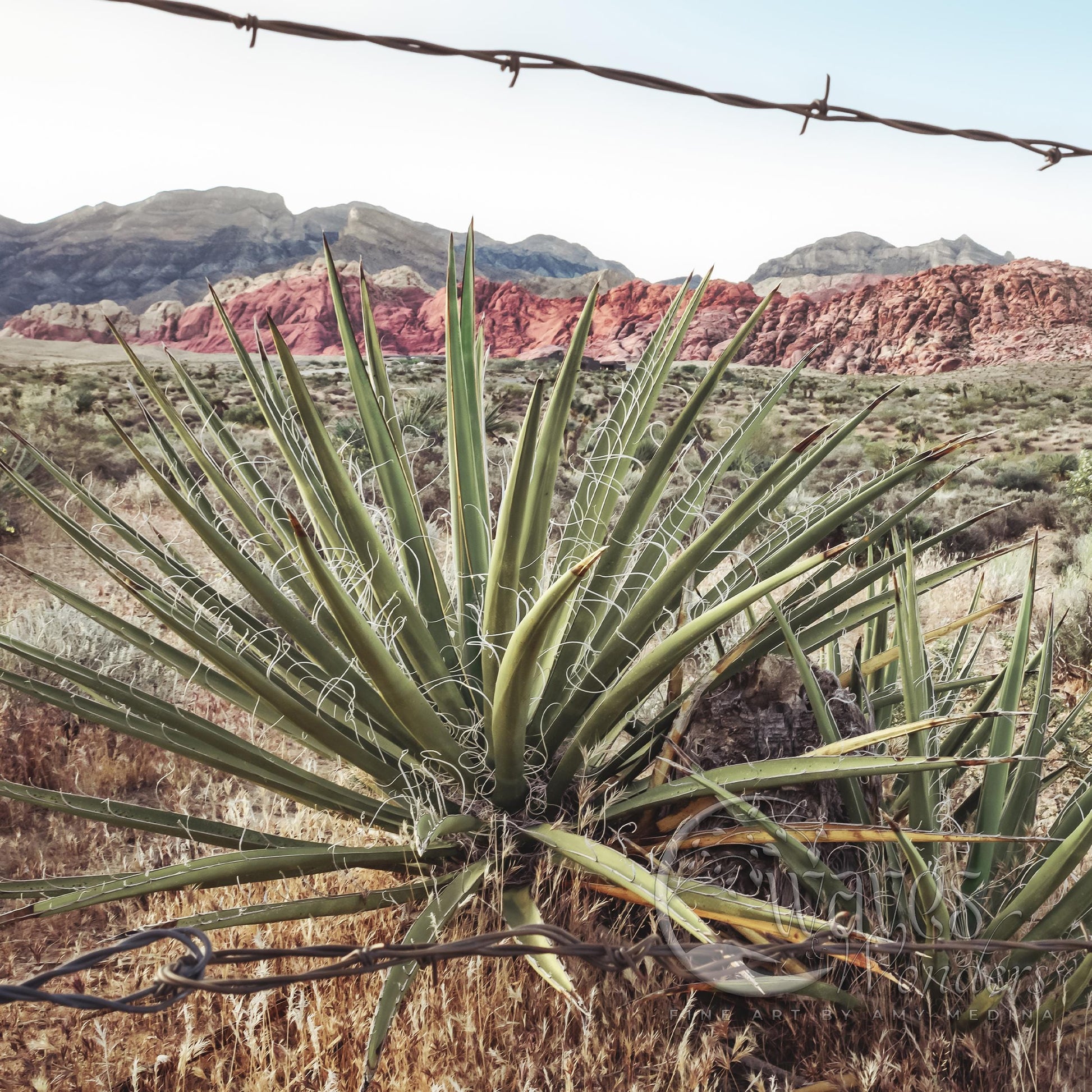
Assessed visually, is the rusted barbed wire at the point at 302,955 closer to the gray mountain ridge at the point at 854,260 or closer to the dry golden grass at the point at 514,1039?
the dry golden grass at the point at 514,1039

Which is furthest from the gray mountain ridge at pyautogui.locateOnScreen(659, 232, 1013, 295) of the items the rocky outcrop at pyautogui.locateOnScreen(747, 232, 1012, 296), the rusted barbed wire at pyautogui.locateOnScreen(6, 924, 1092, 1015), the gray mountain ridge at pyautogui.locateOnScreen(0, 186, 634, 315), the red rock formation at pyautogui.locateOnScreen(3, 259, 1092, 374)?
the rusted barbed wire at pyautogui.locateOnScreen(6, 924, 1092, 1015)

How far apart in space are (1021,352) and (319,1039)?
2531cm

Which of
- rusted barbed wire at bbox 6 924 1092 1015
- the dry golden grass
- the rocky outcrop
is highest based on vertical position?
the rocky outcrop

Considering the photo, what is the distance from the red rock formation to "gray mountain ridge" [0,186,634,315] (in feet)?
9.07

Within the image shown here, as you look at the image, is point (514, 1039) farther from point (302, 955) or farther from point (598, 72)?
point (598, 72)

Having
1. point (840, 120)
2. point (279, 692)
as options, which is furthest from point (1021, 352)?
point (279, 692)

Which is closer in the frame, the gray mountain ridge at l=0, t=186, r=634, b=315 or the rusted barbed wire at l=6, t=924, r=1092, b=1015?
the rusted barbed wire at l=6, t=924, r=1092, b=1015

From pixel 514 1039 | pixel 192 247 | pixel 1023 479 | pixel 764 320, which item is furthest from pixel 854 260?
pixel 514 1039

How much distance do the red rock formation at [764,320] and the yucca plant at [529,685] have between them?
66.8ft

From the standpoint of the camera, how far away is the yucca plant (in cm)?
158

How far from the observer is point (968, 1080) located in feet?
5.14

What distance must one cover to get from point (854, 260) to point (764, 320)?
33.5 feet

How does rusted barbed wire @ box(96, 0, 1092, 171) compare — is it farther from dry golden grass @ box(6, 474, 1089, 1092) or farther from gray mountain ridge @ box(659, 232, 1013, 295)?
gray mountain ridge @ box(659, 232, 1013, 295)

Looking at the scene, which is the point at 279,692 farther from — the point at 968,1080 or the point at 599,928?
the point at 968,1080
